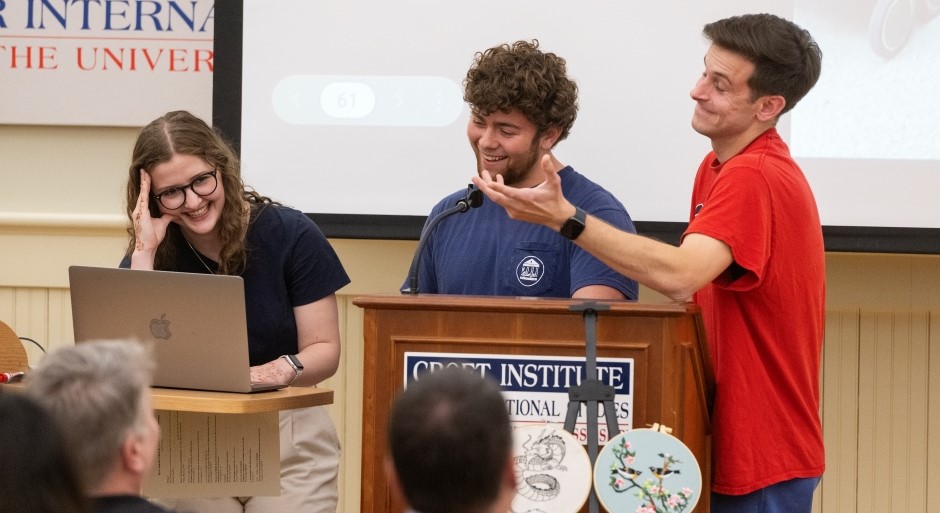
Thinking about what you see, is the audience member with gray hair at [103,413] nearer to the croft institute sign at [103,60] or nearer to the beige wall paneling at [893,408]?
the croft institute sign at [103,60]

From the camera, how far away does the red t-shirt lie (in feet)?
7.07

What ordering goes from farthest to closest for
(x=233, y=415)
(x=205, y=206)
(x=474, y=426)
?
(x=205, y=206), (x=233, y=415), (x=474, y=426)

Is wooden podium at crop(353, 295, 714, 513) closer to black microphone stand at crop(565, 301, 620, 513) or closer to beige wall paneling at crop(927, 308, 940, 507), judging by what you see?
black microphone stand at crop(565, 301, 620, 513)

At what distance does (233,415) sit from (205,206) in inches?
21.4

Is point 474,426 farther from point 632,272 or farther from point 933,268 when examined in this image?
point 933,268

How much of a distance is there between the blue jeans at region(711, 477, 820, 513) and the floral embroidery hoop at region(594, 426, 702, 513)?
0.28m

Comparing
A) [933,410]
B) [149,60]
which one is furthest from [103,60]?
[933,410]

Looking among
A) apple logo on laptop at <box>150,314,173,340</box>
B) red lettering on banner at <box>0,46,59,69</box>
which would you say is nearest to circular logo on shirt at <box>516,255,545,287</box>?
apple logo on laptop at <box>150,314,173,340</box>

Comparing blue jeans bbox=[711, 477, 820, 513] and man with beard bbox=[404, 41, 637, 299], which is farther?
man with beard bbox=[404, 41, 637, 299]

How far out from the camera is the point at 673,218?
3.51 m

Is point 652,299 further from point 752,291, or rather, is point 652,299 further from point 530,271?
point 752,291

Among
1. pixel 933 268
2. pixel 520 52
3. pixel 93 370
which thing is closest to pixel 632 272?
pixel 520 52

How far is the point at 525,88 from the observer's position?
2656 millimetres

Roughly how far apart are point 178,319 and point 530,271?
2.54ft
